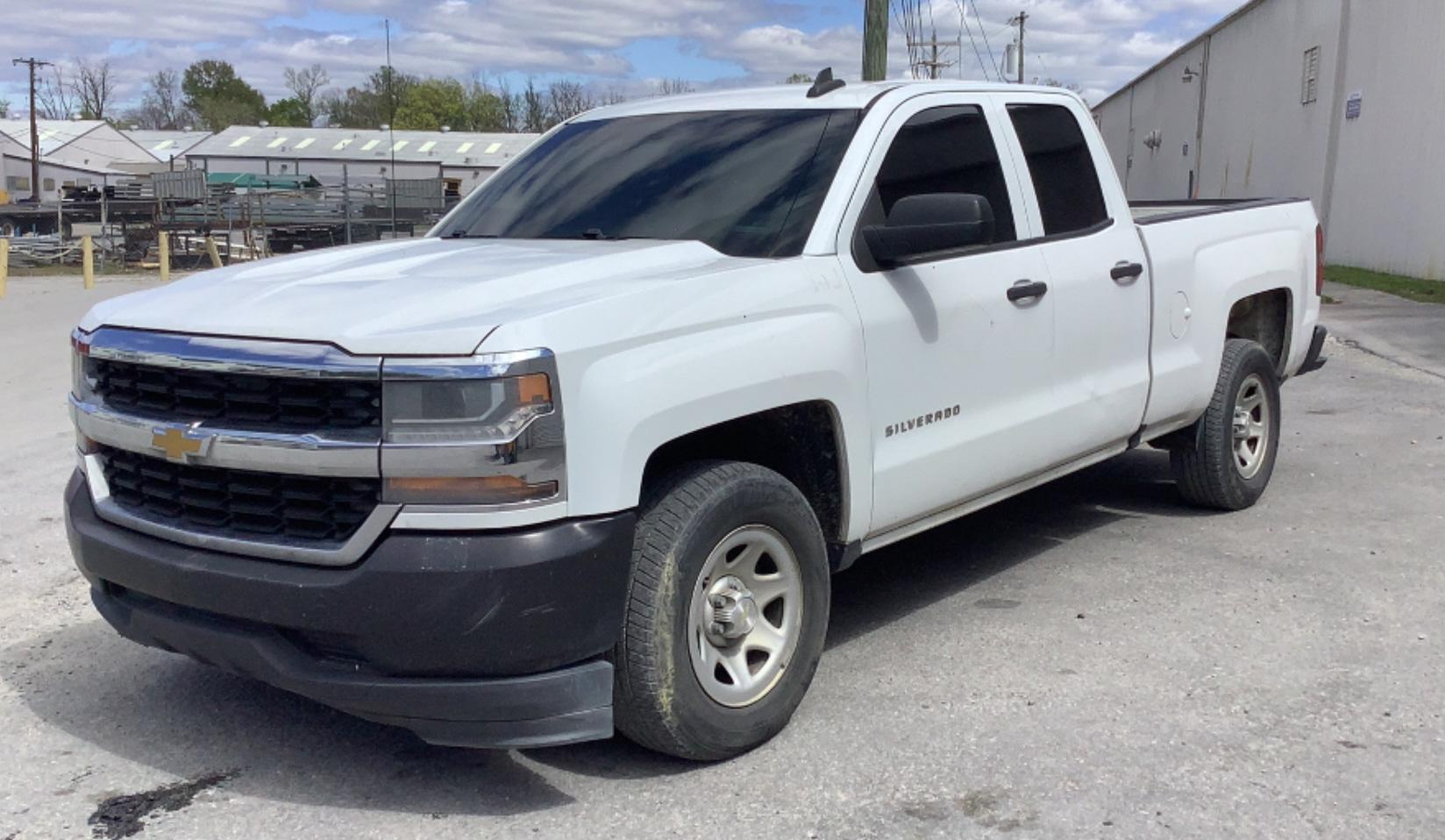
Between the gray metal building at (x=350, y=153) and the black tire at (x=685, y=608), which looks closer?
the black tire at (x=685, y=608)

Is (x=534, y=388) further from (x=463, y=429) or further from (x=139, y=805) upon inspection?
(x=139, y=805)

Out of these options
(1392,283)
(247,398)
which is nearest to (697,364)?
(247,398)

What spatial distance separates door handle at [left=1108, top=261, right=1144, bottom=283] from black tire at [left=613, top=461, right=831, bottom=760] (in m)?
2.13

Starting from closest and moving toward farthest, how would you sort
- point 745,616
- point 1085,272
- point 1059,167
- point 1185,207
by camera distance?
point 745,616 < point 1085,272 < point 1059,167 < point 1185,207

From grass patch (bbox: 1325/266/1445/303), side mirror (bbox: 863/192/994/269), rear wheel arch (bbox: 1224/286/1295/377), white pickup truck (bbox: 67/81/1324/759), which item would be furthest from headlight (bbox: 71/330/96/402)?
grass patch (bbox: 1325/266/1445/303)

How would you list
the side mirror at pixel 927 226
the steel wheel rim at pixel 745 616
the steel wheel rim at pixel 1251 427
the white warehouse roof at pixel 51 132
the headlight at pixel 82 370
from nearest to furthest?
1. the steel wheel rim at pixel 745 616
2. the headlight at pixel 82 370
3. the side mirror at pixel 927 226
4. the steel wheel rim at pixel 1251 427
5. the white warehouse roof at pixel 51 132

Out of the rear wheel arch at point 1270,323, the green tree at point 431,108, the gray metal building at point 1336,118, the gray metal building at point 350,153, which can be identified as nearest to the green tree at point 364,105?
the green tree at point 431,108

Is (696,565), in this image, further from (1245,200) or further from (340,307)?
(1245,200)

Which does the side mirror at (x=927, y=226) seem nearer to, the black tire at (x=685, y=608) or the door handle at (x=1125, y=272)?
the black tire at (x=685, y=608)

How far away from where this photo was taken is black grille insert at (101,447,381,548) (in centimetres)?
335

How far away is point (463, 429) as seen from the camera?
127 inches

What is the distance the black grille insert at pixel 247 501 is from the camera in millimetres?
3350

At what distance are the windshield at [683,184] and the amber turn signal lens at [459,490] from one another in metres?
1.35

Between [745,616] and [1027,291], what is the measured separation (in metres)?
1.81
